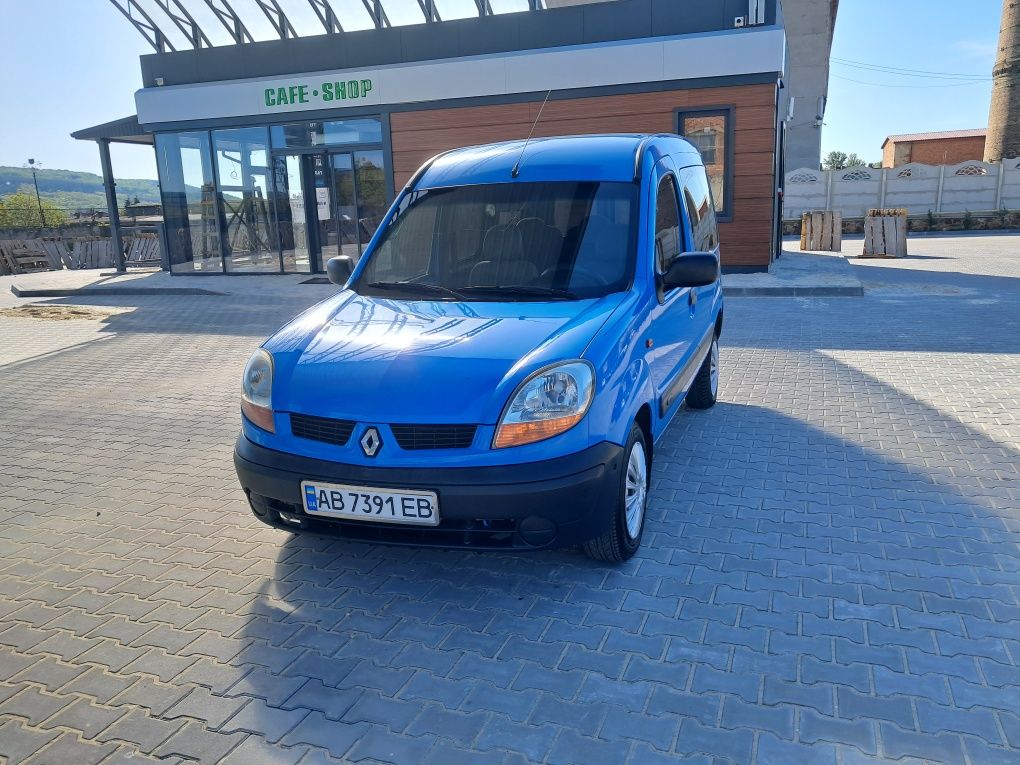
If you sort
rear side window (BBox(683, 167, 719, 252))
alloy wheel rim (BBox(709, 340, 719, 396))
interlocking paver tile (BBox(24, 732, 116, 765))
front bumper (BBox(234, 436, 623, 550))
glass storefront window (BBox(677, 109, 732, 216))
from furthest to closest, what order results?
glass storefront window (BBox(677, 109, 732, 216)), alloy wheel rim (BBox(709, 340, 719, 396)), rear side window (BBox(683, 167, 719, 252)), front bumper (BBox(234, 436, 623, 550)), interlocking paver tile (BBox(24, 732, 116, 765))

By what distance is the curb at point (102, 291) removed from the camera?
52.3 ft

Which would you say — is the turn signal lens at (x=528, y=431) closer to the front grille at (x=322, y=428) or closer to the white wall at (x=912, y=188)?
the front grille at (x=322, y=428)

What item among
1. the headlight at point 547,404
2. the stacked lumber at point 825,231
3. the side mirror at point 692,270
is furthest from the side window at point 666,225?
the stacked lumber at point 825,231

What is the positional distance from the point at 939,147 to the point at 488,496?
191 ft

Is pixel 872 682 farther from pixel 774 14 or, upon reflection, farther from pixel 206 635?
pixel 774 14

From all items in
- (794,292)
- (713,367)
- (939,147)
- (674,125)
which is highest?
(939,147)

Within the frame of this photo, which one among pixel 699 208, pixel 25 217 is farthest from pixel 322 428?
pixel 25 217

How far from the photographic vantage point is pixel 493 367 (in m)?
3.36

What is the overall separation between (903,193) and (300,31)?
72.5ft

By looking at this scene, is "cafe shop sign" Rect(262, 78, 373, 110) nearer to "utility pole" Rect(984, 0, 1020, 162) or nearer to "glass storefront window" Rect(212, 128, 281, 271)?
"glass storefront window" Rect(212, 128, 281, 271)

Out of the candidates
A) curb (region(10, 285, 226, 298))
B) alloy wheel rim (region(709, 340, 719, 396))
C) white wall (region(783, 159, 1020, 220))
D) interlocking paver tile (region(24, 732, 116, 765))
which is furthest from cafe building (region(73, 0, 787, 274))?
interlocking paver tile (region(24, 732, 116, 765))

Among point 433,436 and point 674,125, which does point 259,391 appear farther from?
point 674,125

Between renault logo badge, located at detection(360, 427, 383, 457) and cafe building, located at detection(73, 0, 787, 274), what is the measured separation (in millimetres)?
12795

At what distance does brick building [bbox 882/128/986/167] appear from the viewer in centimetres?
5000
